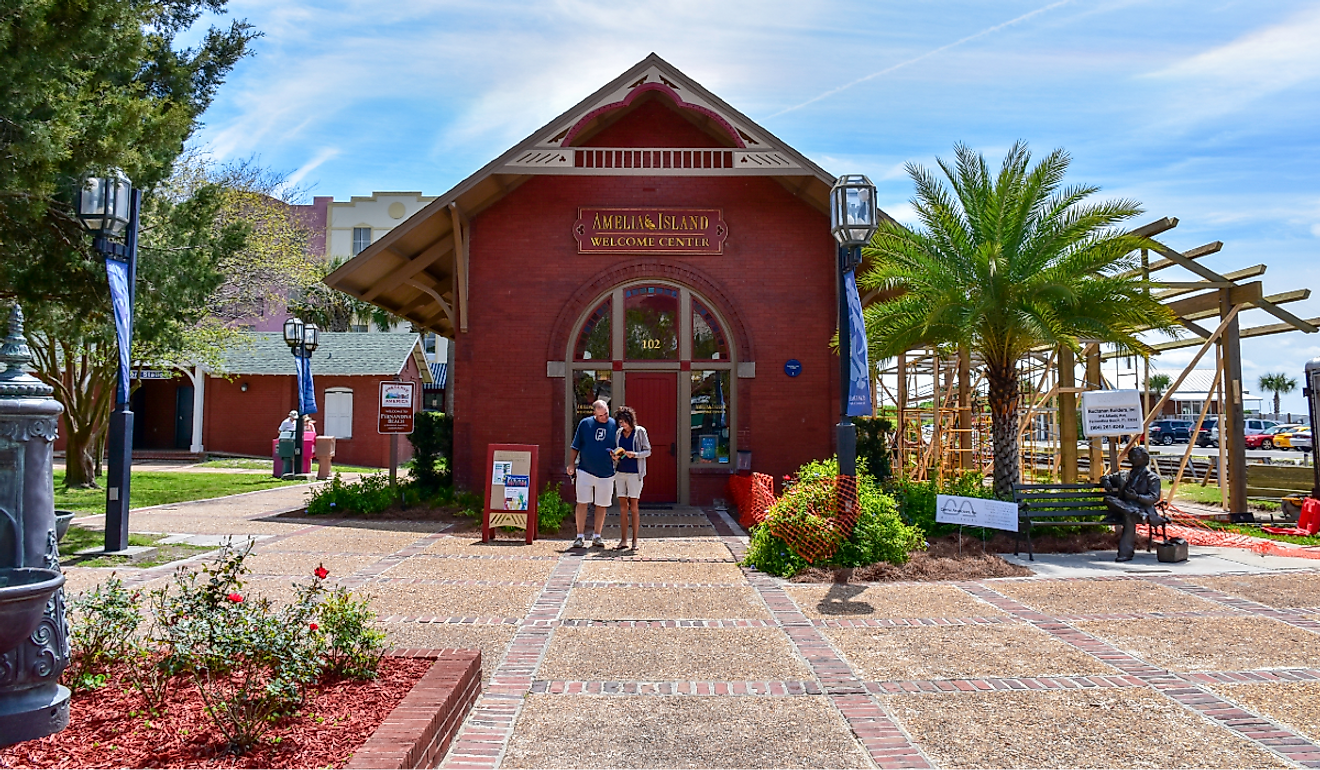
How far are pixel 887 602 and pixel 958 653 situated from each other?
158cm

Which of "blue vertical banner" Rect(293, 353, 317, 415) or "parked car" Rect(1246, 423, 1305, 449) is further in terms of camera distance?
"parked car" Rect(1246, 423, 1305, 449)

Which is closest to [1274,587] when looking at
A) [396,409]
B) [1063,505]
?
[1063,505]

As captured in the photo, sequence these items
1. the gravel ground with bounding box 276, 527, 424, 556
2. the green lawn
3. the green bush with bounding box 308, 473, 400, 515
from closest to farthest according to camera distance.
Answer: the gravel ground with bounding box 276, 527, 424, 556 < the green bush with bounding box 308, 473, 400, 515 < the green lawn

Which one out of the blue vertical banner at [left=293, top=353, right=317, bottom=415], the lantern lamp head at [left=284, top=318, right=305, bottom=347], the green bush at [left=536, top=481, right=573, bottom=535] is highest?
the lantern lamp head at [left=284, top=318, right=305, bottom=347]

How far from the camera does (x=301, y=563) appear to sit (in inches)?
350

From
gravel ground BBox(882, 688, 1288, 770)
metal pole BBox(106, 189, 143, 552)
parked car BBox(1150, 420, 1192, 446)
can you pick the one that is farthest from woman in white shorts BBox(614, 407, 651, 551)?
parked car BBox(1150, 420, 1192, 446)

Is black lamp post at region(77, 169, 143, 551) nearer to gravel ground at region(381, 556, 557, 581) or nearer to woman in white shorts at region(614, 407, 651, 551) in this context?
gravel ground at region(381, 556, 557, 581)

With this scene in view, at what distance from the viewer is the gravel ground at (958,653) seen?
531cm

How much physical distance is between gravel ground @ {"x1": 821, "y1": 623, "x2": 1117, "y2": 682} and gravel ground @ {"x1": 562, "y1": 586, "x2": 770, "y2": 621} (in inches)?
37.1

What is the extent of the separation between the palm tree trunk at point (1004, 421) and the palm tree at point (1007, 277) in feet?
0.04

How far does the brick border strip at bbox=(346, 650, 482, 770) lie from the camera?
338 centimetres

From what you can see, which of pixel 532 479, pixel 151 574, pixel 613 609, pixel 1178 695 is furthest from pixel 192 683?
pixel 532 479

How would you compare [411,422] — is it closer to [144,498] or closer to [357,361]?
[144,498]

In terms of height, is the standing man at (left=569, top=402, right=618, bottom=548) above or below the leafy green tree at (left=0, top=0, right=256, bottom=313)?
below
